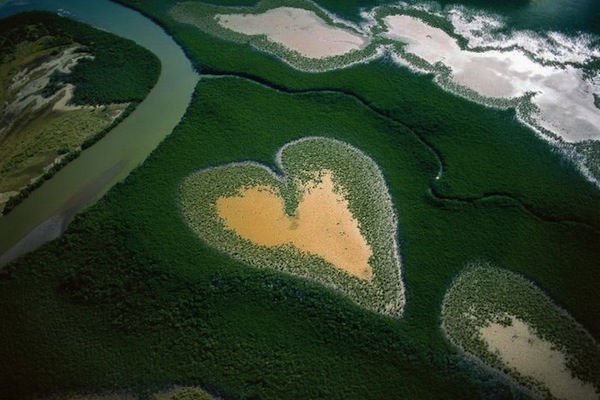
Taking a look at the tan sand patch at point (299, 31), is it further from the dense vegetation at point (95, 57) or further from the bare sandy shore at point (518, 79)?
the dense vegetation at point (95, 57)

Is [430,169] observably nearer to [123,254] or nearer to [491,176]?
[491,176]

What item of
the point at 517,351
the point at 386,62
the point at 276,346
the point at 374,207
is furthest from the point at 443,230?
the point at 386,62

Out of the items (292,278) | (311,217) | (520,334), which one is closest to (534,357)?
(520,334)

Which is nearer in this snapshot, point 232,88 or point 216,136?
point 216,136

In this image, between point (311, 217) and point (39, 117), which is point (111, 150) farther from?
point (311, 217)

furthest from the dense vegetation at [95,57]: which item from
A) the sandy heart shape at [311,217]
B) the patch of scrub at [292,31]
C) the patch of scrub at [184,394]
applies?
the patch of scrub at [184,394]

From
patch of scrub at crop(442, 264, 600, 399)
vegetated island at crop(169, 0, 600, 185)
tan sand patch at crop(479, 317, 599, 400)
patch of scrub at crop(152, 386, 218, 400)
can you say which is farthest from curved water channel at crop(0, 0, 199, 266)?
tan sand patch at crop(479, 317, 599, 400)
